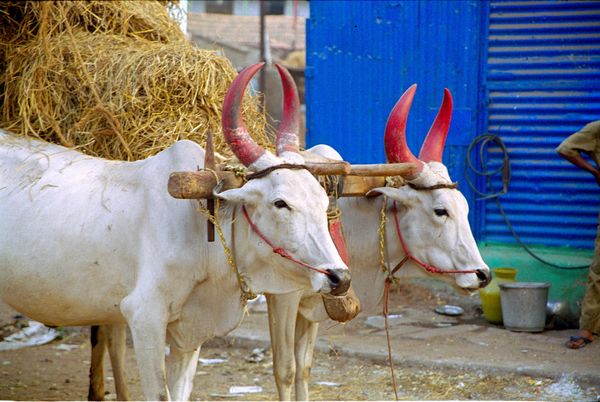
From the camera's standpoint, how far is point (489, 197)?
24.6 feet

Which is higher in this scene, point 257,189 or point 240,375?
point 257,189

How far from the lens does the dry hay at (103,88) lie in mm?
5012

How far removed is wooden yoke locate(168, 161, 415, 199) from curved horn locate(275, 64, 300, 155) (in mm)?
152

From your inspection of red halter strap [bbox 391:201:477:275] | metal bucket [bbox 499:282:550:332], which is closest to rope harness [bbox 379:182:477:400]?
red halter strap [bbox 391:201:477:275]

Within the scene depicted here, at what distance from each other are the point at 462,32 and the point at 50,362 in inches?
154

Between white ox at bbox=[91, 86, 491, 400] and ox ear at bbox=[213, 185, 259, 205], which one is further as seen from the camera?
white ox at bbox=[91, 86, 491, 400]

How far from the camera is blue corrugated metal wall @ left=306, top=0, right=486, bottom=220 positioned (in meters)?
7.67

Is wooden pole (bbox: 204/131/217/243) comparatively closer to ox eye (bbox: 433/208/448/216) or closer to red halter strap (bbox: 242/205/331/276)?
red halter strap (bbox: 242/205/331/276)

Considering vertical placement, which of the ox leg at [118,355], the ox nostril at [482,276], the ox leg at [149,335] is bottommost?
the ox leg at [118,355]

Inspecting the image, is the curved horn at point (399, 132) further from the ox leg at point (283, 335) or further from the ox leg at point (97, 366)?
the ox leg at point (97, 366)

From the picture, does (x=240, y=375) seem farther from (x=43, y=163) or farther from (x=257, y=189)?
(x=257, y=189)

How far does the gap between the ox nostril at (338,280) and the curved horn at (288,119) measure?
2.09 feet

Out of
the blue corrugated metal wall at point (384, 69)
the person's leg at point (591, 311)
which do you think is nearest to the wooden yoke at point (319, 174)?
the person's leg at point (591, 311)

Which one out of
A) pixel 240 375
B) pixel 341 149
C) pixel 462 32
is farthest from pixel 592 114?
pixel 240 375
